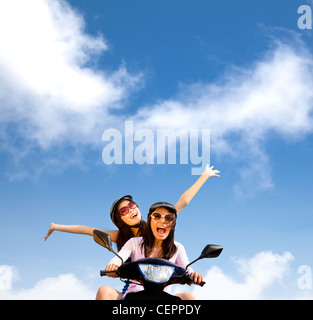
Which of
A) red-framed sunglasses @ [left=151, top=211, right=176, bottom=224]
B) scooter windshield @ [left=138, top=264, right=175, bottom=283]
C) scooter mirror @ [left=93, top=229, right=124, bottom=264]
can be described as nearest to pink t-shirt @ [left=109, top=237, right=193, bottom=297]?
red-framed sunglasses @ [left=151, top=211, right=176, bottom=224]

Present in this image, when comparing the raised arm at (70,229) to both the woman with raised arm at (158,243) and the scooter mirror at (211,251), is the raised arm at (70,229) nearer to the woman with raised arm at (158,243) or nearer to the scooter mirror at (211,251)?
the woman with raised arm at (158,243)

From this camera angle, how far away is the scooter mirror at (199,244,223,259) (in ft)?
13.4

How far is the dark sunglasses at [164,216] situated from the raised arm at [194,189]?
2847 millimetres

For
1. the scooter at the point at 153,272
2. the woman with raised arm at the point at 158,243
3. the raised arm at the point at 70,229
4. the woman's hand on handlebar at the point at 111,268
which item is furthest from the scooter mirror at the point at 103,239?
the raised arm at the point at 70,229

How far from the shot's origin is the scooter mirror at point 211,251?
13.4 ft

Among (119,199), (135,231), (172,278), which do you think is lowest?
(172,278)

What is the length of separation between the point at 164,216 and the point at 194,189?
313cm
